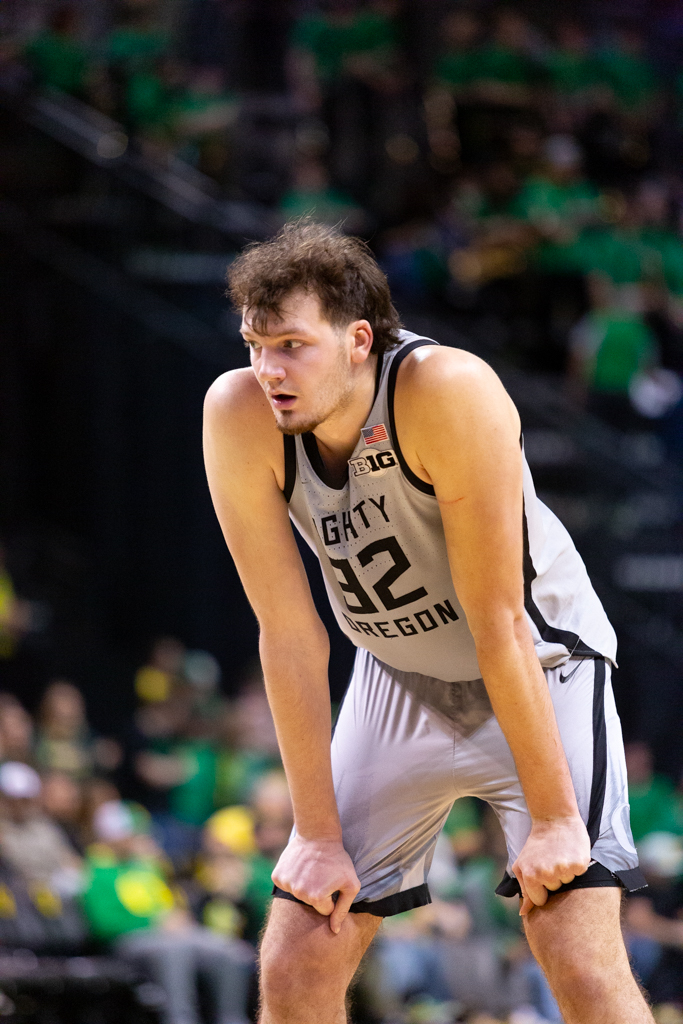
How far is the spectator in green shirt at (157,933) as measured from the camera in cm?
582

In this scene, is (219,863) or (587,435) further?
(587,435)

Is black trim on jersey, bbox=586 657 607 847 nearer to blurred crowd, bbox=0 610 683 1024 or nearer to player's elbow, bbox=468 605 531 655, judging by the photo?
player's elbow, bbox=468 605 531 655


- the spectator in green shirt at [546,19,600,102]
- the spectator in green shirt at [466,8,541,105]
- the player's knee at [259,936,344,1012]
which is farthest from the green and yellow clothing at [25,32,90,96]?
the player's knee at [259,936,344,1012]

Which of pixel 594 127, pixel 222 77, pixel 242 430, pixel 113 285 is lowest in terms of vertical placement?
pixel 242 430

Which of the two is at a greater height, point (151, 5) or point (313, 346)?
point (151, 5)

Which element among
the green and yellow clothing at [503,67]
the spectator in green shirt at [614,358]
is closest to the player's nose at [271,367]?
the spectator in green shirt at [614,358]

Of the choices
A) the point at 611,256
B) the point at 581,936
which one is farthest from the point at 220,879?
the point at 611,256

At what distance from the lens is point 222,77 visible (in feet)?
35.0

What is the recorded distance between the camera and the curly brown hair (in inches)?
98.6

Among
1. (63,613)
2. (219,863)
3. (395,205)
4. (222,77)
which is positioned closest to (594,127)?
(395,205)

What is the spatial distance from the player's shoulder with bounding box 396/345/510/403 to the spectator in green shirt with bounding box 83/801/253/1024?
162 inches

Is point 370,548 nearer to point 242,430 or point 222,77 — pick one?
point 242,430

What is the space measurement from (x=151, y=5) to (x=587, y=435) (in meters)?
5.69

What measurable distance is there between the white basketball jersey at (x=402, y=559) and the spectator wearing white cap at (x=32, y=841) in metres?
4.04
